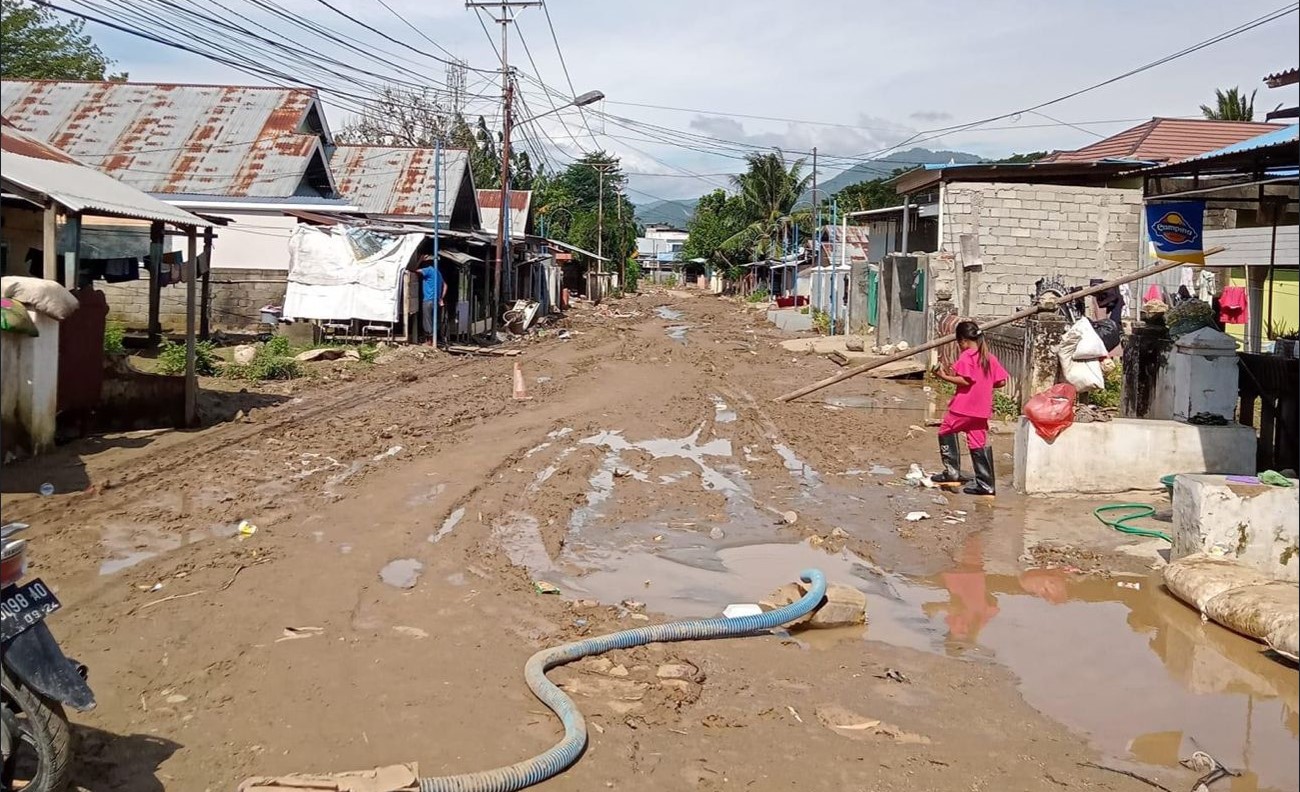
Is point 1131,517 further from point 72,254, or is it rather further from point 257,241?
point 257,241

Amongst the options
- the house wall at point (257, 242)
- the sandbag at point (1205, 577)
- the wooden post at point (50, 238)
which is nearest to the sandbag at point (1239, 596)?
the sandbag at point (1205, 577)

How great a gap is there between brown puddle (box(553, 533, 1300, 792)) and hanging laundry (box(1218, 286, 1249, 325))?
570 inches

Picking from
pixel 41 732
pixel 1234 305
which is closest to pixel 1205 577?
pixel 41 732

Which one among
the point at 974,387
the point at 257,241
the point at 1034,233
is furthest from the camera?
the point at 257,241

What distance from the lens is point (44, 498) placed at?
8.01 m

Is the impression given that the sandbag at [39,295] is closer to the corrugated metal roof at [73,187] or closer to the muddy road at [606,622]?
the corrugated metal roof at [73,187]

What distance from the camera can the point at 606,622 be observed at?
575cm

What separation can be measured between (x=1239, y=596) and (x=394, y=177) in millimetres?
27595

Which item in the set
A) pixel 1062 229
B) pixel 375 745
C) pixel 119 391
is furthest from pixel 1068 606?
pixel 1062 229

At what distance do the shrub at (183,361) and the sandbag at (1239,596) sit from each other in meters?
13.3

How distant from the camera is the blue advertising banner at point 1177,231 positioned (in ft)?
35.7

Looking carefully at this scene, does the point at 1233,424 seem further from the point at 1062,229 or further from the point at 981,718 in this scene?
the point at 1062,229

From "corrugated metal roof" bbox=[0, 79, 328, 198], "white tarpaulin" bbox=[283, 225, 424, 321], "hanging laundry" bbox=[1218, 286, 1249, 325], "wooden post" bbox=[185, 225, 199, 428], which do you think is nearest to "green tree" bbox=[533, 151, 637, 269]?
"corrugated metal roof" bbox=[0, 79, 328, 198]

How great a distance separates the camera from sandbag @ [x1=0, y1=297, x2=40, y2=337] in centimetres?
804
